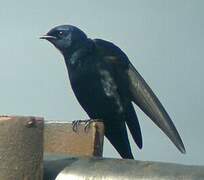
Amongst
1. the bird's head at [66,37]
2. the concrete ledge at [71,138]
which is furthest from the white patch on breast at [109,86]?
the concrete ledge at [71,138]

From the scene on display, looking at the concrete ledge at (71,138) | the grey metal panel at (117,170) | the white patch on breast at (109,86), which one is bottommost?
the white patch on breast at (109,86)

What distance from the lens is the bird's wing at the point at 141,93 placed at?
323 centimetres

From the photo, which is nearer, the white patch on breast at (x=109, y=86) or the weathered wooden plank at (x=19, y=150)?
the weathered wooden plank at (x=19, y=150)

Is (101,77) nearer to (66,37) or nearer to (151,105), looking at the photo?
(66,37)

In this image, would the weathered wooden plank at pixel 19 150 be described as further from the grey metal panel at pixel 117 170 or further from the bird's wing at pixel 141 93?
the bird's wing at pixel 141 93

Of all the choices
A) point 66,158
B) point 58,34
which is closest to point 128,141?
point 58,34

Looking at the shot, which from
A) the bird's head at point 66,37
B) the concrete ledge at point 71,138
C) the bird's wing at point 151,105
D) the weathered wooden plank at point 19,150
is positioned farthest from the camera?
the bird's head at point 66,37

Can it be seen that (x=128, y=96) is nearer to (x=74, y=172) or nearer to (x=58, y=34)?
(x=58, y=34)

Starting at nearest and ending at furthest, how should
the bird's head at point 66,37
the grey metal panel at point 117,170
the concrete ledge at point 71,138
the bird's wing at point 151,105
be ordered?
the grey metal panel at point 117,170 < the concrete ledge at point 71,138 < the bird's wing at point 151,105 < the bird's head at point 66,37

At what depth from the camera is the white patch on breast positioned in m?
5.35

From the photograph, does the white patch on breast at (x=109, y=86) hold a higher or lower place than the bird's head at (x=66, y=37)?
lower

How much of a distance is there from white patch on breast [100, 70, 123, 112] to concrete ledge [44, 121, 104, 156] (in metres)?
3.05

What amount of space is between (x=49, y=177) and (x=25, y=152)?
0.08 meters

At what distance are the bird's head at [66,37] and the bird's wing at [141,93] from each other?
6.6 inches
